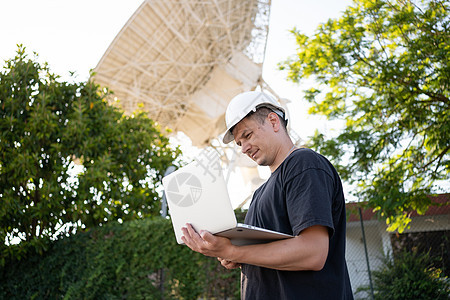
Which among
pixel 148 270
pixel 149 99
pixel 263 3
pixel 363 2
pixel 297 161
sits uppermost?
pixel 263 3

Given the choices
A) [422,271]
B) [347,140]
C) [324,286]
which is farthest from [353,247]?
[324,286]

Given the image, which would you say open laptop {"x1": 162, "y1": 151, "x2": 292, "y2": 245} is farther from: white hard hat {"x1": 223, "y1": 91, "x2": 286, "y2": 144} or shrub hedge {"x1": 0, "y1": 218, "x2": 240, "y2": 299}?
shrub hedge {"x1": 0, "y1": 218, "x2": 240, "y2": 299}

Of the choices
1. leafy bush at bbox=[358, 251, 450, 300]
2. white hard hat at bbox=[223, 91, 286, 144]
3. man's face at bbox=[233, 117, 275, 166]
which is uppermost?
white hard hat at bbox=[223, 91, 286, 144]

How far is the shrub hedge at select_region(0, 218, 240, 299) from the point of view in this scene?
6.89 metres

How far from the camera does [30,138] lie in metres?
7.69

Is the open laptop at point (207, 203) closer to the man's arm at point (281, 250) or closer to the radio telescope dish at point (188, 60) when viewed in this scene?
the man's arm at point (281, 250)

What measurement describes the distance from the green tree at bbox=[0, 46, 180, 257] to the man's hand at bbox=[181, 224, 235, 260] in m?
6.22

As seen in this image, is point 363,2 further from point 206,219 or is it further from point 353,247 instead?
point 206,219

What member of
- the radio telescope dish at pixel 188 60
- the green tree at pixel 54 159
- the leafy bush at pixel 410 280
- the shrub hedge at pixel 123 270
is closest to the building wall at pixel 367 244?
the leafy bush at pixel 410 280

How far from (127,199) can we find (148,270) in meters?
2.11

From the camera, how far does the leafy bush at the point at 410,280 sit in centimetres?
754

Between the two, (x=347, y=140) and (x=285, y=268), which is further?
(x=347, y=140)

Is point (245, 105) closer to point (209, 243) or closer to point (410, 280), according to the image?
point (209, 243)

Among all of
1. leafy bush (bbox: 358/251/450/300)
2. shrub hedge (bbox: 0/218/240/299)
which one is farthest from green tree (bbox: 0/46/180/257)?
leafy bush (bbox: 358/251/450/300)
